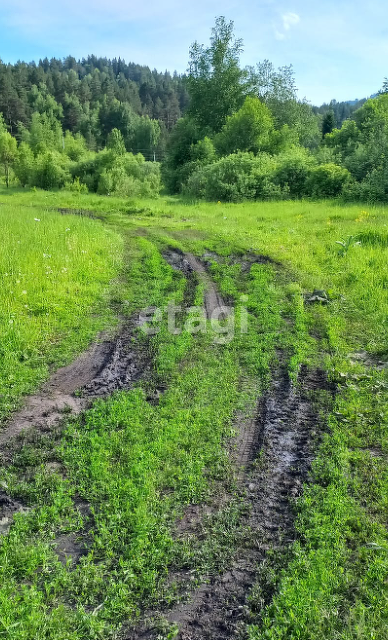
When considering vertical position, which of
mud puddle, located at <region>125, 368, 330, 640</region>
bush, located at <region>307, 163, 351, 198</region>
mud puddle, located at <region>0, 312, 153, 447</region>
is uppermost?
bush, located at <region>307, 163, 351, 198</region>

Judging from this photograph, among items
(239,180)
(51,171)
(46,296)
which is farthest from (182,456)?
(51,171)

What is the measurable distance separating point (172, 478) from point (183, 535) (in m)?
0.64

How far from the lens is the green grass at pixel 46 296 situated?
636 cm

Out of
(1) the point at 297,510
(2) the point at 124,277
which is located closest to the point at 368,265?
(2) the point at 124,277

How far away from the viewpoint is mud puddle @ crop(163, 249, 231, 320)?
27.8ft

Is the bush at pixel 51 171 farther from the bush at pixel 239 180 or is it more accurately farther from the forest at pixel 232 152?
the bush at pixel 239 180

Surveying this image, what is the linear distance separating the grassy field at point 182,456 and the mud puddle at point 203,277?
0.67 feet

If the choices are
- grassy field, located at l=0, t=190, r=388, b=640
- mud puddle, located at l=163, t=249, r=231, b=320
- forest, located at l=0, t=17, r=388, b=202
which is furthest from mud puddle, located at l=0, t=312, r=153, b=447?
forest, located at l=0, t=17, r=388, b=202

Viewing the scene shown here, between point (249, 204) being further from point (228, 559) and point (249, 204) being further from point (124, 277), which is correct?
point (228, 559)

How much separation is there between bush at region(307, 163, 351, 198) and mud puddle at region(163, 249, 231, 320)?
518 inches

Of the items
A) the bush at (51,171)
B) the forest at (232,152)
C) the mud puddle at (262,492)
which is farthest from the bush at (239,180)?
the mud puddle at (262,492)

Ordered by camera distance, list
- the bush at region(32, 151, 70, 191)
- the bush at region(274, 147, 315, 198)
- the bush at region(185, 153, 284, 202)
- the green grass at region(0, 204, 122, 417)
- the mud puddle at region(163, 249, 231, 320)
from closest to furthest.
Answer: the green grass at region(0, 204, 122, 417) < the mud puddle at region(163, 249, 231, 320) < the bush at region(274, 147, 315, 198) < the bush at region(185, 153, 284, 202) < the bush at region(32, 151, 70, 191)

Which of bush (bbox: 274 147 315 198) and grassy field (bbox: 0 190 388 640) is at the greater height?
bush (bbox: 274 147 315 198)

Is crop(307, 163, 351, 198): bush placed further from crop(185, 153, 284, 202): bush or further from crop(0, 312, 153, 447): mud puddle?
crop(0, 312, 153, 447): mud puddle
